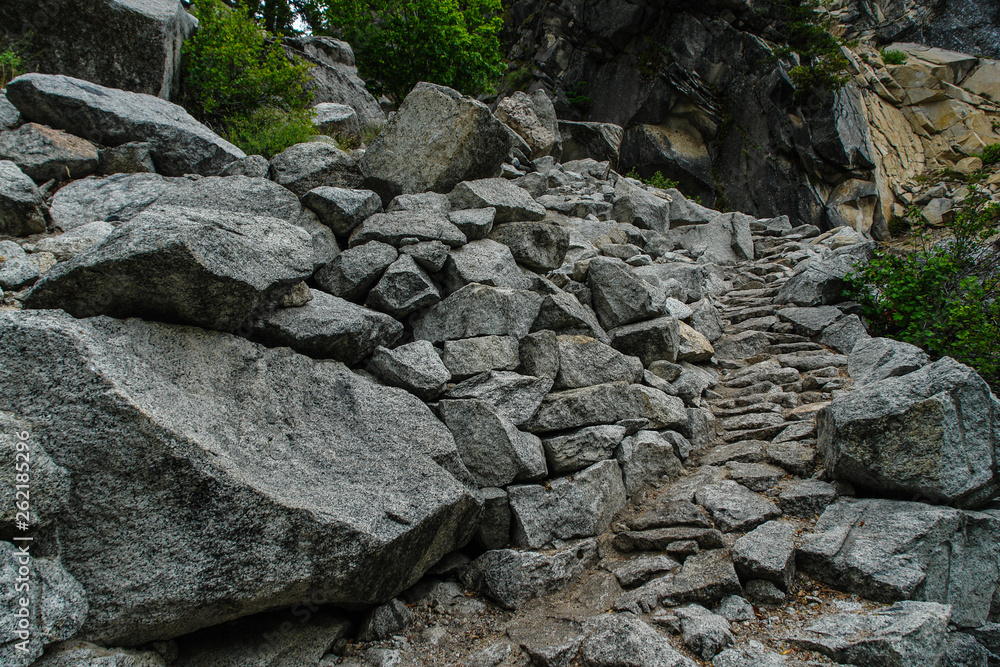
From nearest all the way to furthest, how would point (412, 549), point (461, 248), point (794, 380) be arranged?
point (412, 549)
point (461, 248)
point (794, 380)

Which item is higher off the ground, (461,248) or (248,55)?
(248,55)

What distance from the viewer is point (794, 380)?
8625 mm

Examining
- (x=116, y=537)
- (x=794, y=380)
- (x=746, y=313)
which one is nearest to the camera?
(x=116, y=537)

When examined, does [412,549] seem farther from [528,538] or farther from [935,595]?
[935,595]

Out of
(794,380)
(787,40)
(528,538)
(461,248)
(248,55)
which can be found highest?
(787,40)

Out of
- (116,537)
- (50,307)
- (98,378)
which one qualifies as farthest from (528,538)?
(50,307)

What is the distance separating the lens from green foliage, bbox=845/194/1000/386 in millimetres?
7668

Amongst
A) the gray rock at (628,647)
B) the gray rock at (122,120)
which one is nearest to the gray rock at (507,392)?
the gray rock at (628,647)

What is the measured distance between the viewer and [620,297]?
840 centimetres

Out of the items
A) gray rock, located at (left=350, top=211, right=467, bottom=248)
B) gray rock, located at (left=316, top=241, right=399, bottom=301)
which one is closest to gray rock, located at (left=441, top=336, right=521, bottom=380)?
gray rock, located at (left=316, top=241, right=399, bottom=301)

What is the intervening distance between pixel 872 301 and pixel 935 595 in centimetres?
706

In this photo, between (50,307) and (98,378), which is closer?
(98,378)

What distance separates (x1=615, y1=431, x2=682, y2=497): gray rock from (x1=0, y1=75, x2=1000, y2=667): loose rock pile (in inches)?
2.0

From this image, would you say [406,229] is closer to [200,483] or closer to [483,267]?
[483,267]
